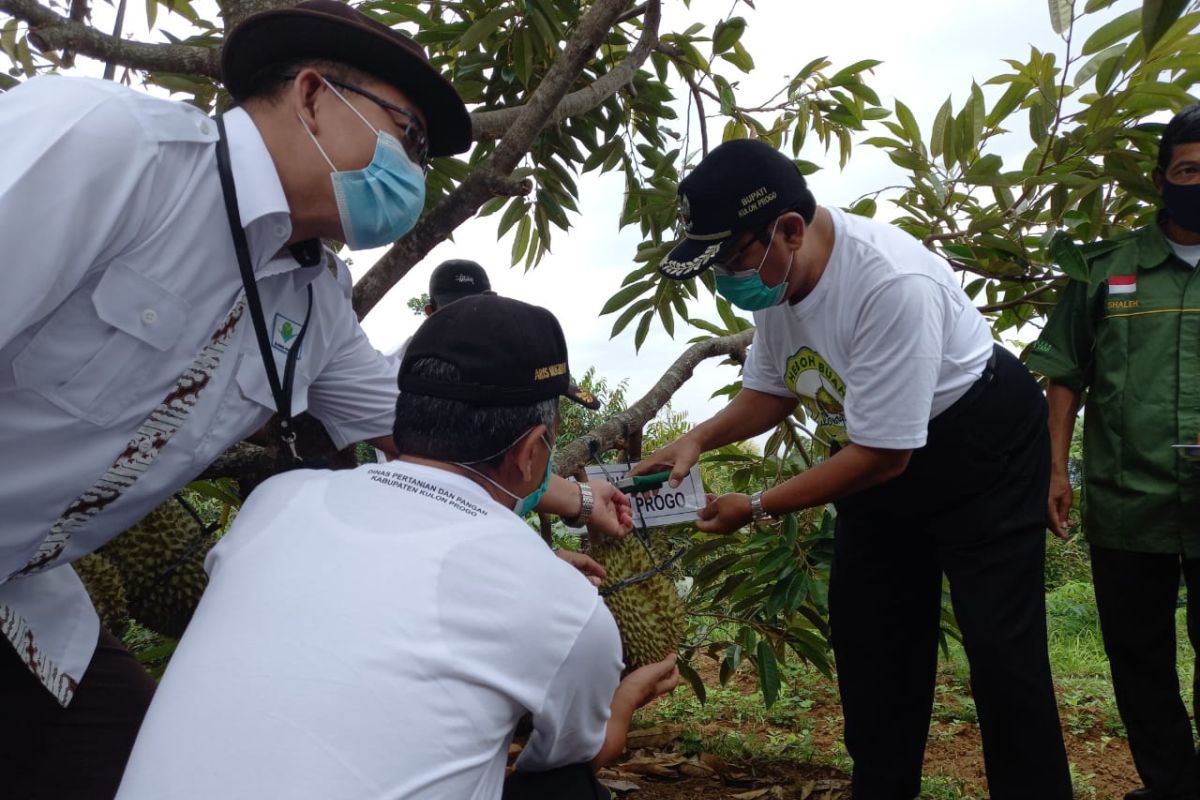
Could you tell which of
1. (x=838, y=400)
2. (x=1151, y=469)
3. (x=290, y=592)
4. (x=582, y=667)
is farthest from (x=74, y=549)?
(x=1151, y=469)

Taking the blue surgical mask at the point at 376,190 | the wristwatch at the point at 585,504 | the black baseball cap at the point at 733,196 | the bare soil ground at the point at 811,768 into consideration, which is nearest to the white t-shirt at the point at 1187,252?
the black baseball cap at the point at 733,196

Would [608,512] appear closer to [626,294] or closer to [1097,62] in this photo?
[626,294]

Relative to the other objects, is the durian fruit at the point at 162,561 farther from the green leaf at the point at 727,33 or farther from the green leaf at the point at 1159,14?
the green leaf at the point at 727,33

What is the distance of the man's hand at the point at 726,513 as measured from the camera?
220cm

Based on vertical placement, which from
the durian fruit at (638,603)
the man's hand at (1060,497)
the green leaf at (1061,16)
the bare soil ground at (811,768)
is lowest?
the bare soil ground at (811,768)

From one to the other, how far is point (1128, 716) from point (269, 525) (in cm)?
275

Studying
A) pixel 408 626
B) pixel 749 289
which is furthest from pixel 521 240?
pixel 408 626

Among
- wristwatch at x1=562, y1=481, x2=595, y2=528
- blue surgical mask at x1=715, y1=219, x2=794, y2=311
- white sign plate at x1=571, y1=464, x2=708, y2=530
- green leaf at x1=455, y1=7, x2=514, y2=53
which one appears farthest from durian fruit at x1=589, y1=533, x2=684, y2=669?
green leaf at x1=455, y1=7, x2=514, y2=53

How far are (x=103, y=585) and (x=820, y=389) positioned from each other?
174 centimetres

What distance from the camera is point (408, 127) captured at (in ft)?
5.07

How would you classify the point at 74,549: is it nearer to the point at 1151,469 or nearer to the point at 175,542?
the point at 175,542

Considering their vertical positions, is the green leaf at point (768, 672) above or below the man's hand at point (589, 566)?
below

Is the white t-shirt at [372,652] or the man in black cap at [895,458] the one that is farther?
the man in black cap at [895,458]

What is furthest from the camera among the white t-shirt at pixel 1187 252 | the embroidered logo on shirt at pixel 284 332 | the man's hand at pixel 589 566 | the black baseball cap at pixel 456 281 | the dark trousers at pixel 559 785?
the black baseball cap at pixel 456 281
